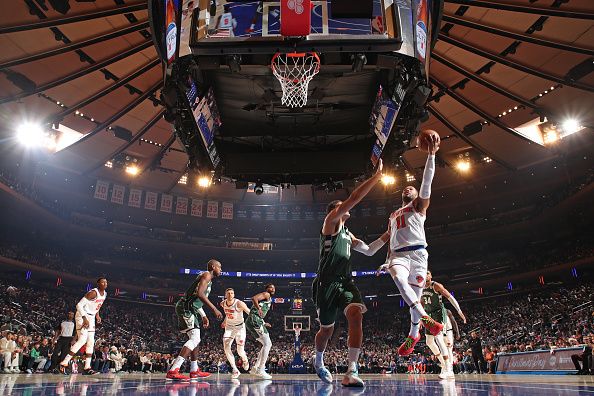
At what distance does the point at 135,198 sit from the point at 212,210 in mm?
6610

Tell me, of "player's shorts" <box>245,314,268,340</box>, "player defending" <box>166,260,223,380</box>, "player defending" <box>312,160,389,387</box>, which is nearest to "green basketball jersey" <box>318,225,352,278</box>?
"player defending" <box>312,160,389,387</box>

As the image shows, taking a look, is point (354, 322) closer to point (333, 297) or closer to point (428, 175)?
point (333, 297)

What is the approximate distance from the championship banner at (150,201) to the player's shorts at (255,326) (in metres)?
26.7

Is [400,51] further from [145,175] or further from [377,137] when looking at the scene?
[145,175]

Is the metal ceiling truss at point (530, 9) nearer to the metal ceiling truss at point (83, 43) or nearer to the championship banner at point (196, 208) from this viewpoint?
the metal ceiling truss at point (83, 43)

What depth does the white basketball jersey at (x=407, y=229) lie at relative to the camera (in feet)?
19.2

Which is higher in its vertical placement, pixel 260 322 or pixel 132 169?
pixel 132 169

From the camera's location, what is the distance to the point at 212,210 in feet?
128

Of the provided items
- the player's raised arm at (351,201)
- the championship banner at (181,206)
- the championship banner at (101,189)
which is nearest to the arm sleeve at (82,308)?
the player's raised arm at (351,201)

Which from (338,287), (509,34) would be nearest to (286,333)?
(509,34)

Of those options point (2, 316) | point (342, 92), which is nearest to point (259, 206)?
point (2, 316)

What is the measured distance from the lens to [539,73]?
14164mm

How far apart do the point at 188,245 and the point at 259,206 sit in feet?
23.4

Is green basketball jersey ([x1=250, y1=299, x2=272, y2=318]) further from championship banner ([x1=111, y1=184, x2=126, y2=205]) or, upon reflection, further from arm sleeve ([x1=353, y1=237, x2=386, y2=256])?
championship banner ([x1=111, y1=184, x2=126, y2=205])
